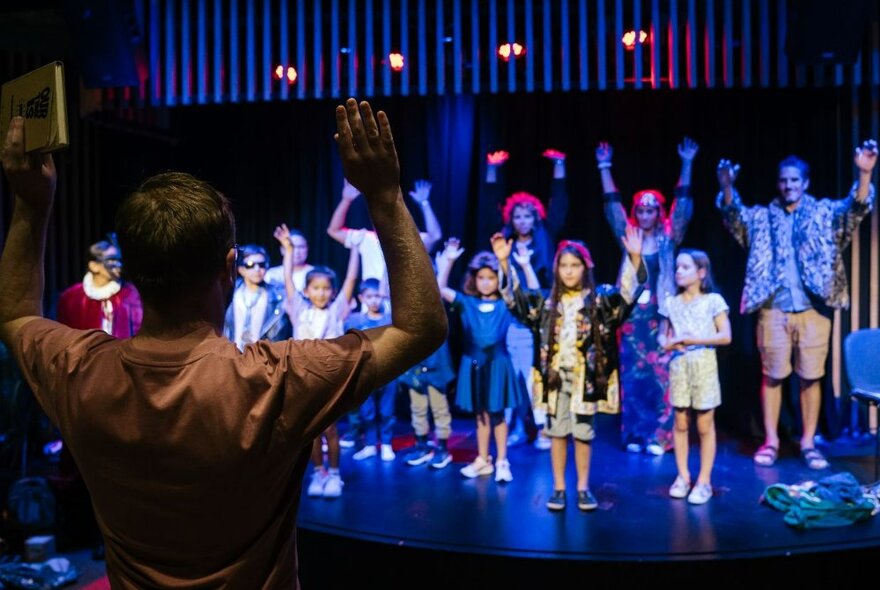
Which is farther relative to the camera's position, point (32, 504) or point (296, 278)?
point (296, 278)

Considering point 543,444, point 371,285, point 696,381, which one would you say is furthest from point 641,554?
point 371,285

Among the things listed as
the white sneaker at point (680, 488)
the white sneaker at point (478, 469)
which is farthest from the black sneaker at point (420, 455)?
the white sneaker at point (680, 488)

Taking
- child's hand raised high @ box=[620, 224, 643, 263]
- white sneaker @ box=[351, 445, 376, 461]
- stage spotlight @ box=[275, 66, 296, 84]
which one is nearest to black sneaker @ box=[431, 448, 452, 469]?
white sneaker @ box=[351, 445, 376, 461]

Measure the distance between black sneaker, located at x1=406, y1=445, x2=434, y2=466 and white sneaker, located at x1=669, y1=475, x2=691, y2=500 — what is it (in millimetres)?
1572

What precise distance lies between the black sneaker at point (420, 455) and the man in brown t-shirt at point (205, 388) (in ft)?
13.9

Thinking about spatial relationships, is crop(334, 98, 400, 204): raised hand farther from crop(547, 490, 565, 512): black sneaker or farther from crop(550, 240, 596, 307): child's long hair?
crop(547, 490, 565, 512): black sneaker

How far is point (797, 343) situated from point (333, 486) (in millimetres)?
3050

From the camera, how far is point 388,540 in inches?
153

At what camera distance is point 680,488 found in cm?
462

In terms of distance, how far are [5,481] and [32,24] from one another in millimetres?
3747

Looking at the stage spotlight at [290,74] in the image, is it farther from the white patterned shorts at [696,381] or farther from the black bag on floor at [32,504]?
the white patterned shorts at [696,381]

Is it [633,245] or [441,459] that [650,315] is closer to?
[633,245]

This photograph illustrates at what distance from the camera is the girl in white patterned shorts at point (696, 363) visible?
4.57m

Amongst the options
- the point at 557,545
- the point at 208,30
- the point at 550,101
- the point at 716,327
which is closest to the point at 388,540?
the point at 557,545
